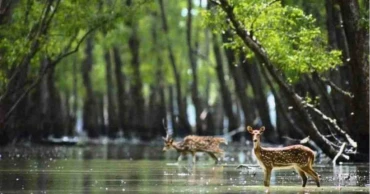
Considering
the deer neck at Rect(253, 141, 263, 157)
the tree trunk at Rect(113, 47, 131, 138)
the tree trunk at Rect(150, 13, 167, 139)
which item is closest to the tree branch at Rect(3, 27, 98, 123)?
the deer neck at Rect(253, 141, 263, 157)

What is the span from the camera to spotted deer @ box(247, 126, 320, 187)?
18.4 m

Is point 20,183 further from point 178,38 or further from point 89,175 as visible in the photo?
point 178,38

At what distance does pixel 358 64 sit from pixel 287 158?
26.4ft

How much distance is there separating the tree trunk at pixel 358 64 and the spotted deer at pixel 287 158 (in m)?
7.37

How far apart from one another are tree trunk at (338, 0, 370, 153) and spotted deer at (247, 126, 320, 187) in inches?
290

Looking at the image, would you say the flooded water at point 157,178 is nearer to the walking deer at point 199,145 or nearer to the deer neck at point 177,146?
the walking deer at point 199,145

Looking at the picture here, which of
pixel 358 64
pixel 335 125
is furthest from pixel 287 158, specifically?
pixel 335 125

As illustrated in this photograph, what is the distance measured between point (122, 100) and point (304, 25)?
38.3 meters

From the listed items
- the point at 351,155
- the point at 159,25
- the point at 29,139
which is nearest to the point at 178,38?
the point at 159,25

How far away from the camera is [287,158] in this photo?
1848 cm

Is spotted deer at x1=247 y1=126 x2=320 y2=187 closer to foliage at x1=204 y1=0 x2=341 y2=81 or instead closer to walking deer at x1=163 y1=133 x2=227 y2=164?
foliage at x1=204 y1=0 x2=341 y2=81

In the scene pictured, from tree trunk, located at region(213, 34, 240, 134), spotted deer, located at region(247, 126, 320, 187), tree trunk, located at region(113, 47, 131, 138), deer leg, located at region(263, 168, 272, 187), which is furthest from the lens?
tree trunk, located at region(113, 47, 131, 138)

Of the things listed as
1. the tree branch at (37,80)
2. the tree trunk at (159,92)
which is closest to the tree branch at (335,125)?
the tree branch at (37,80)

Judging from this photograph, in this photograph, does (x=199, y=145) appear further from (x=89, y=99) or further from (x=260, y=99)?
(x=89, y=99)
